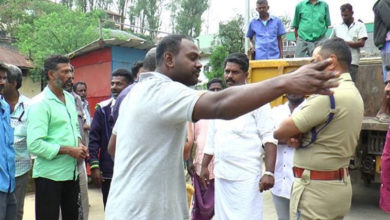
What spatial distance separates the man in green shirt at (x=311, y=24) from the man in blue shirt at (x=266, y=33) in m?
0.39

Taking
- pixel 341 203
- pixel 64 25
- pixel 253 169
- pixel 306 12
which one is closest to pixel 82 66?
pixel 306 12

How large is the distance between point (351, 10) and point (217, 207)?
13.3ft

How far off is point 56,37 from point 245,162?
23.1 metres

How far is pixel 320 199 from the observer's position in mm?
2480

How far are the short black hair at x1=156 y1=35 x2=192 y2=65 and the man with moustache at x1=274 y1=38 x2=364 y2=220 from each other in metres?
0.97

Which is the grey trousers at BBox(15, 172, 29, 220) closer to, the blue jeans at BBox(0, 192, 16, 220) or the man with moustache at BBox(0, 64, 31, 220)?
the man with moustache at BBox(0, 64, 31, 220)

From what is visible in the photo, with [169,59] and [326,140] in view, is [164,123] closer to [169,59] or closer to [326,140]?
[169,59]

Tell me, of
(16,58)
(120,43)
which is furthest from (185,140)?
(16,58)

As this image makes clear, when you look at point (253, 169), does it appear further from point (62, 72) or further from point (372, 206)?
point (372, 206)

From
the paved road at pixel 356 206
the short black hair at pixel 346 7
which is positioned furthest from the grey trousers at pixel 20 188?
the short black hair at pixel 346 7

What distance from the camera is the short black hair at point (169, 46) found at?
1.89 meters

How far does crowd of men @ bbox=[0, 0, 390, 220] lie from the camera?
65.2 inches

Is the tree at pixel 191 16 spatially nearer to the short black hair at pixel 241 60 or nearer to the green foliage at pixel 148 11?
the green foliage at pixel 148 11

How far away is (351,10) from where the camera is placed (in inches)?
240
